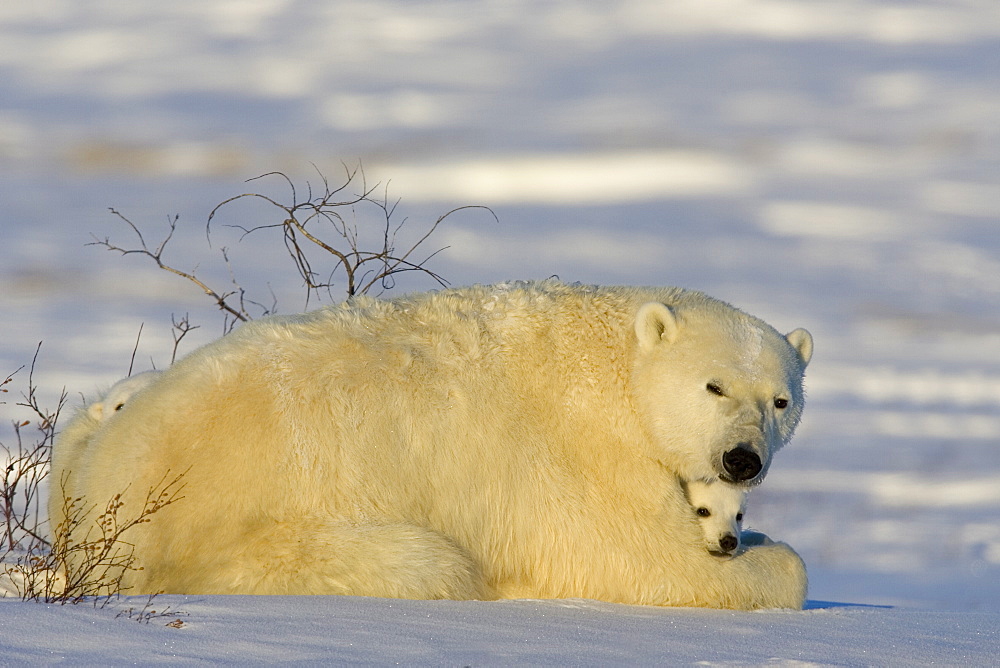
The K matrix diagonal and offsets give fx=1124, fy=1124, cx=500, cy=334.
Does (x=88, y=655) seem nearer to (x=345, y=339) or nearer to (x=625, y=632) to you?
(x=625, y=632)

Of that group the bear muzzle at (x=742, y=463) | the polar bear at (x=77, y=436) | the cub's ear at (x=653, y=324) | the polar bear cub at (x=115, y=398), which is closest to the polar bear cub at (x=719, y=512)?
the bear muzzle at (x=742, y=463)

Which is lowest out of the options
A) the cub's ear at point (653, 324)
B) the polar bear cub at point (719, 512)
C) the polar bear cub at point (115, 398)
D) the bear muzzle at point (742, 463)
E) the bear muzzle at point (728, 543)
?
the bear muzzle at point (728, 543)

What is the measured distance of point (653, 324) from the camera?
537 centimetres

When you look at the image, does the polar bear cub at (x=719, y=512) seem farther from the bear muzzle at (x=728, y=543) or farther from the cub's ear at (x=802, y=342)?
the cub's ear at (x=802, y=342)

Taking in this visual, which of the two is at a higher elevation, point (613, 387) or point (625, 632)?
point (613, 387)

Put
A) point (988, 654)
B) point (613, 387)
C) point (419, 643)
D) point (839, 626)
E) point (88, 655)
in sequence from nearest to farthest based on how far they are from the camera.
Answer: point (88, 655) < point (419, 643) < point (988, 654) < point (839, 626) < point (613, 387)

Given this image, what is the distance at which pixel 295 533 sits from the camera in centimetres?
469

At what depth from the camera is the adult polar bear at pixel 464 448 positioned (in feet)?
15.5

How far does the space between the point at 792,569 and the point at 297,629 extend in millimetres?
2888

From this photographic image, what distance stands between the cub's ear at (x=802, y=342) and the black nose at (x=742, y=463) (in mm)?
917

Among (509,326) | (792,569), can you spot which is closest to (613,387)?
(509,326)

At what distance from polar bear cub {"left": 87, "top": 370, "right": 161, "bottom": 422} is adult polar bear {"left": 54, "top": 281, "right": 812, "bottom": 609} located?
0.39 metres

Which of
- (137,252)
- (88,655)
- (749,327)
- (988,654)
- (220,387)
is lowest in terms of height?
(88,655)

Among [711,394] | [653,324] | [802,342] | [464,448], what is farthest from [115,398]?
[802,342]
